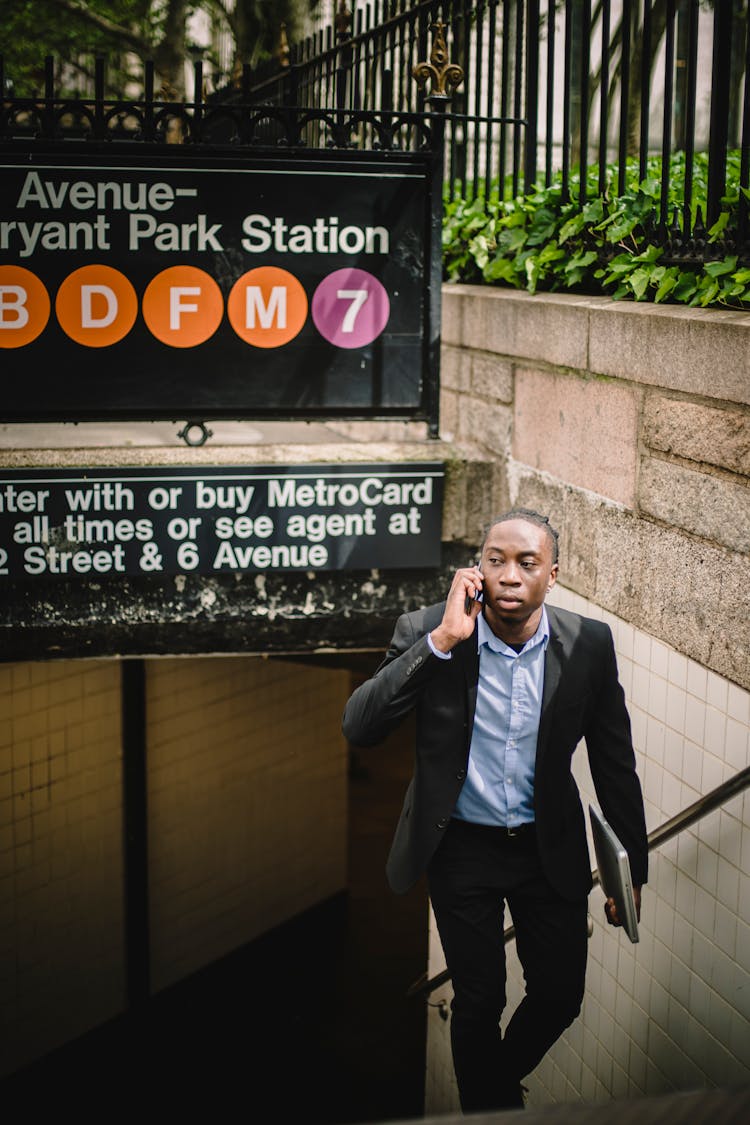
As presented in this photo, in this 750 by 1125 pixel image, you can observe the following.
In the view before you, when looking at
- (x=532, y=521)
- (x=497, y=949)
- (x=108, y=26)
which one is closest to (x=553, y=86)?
(x=532, y=521)

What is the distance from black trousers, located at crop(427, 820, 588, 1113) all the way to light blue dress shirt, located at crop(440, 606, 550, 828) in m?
0.08

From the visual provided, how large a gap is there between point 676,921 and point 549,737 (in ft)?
3.27

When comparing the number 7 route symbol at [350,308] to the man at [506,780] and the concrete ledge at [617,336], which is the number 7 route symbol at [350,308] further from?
the man at [506,780]

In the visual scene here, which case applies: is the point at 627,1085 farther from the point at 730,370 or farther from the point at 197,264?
the point at 197,264

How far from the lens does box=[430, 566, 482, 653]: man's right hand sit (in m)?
3.28

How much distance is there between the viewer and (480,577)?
11.1 ft

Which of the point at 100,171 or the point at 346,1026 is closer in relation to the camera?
the point at 100,171

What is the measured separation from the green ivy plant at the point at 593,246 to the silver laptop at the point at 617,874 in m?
1.61

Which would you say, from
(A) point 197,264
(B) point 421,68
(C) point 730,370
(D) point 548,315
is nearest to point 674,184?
(D) point 548,315

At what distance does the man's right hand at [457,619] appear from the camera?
3281mm

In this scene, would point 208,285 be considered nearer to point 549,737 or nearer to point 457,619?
point 457,619

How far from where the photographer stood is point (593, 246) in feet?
15.6

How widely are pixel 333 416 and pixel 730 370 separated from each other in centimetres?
175

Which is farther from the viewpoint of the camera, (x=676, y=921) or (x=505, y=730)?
(x=676, y=921)
